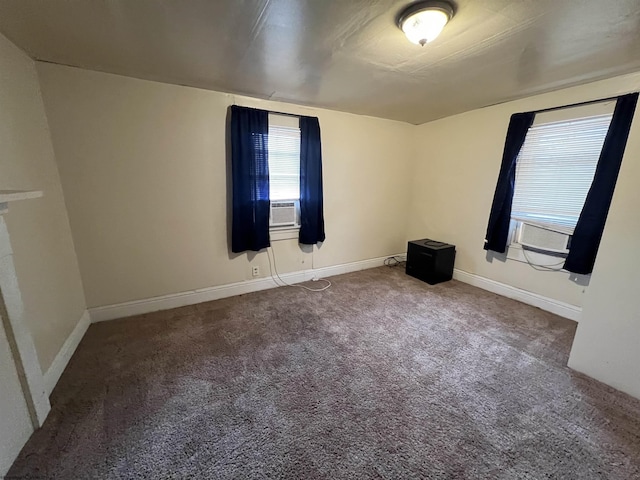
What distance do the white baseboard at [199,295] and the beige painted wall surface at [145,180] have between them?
0.07 metres

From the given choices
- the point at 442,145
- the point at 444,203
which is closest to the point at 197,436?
the point at 444,203

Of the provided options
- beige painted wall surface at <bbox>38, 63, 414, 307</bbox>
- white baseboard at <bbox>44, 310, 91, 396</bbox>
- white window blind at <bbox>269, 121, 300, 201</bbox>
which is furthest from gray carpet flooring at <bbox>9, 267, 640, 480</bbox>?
white window blind at <bbox>269, 121, 300, 201</bbox>

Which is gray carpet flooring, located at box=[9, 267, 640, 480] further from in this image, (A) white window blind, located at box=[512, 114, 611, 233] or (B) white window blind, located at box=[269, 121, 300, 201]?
(B) white window blind, located at box=[269, 121, 300, 201]

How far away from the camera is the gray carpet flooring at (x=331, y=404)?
120 cm

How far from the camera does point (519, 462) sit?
1212 millimetres

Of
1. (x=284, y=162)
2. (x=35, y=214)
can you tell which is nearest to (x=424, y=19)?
(x=284, y=162)

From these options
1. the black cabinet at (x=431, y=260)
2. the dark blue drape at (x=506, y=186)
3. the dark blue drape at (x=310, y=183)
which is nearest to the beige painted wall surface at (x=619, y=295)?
the dark blue drape at (x=506, y=186)

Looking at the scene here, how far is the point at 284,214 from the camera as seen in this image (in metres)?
3.09

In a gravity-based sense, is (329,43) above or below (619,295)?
above

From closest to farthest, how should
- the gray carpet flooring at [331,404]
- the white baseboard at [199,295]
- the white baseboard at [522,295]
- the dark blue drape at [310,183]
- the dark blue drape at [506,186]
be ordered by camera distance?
the gray carpet flooring at [331,404], the white baseboard at [199,295], the white baseboard at [522,295], the dark blue drape at [506,186], the dark blue drape at [310,183]

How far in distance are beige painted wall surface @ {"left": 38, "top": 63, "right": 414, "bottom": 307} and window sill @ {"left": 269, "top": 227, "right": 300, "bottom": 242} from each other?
0.23 ft

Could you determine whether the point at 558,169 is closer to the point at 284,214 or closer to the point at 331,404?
the point at 284,214

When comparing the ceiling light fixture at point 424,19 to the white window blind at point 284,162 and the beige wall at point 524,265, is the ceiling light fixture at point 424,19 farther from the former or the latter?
the white window blind at point 284,162

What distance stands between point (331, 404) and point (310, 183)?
2328 millimetres
